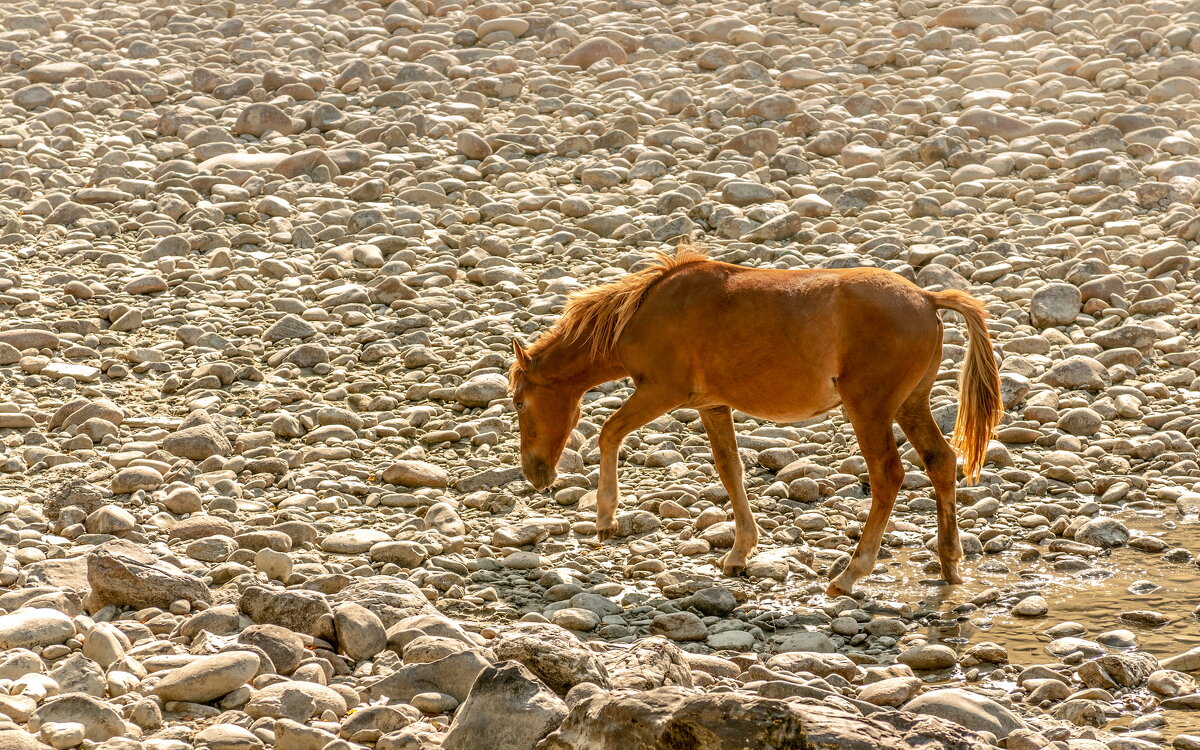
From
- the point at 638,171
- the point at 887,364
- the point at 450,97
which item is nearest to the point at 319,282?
the point at 638,171

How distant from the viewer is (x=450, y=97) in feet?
45.0

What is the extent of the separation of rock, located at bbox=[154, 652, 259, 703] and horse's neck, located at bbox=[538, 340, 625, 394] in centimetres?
324

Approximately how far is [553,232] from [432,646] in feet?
20.6

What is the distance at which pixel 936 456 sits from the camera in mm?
6965

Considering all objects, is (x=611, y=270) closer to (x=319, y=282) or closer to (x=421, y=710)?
(x=319, y=282)

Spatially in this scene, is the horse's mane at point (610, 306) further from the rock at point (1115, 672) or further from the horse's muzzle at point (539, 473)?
the rock at point (1115, 672)

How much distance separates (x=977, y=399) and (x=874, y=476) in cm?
85

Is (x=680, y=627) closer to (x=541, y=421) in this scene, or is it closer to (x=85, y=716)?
(x=541, y=421)

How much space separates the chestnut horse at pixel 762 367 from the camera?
21.7 feet

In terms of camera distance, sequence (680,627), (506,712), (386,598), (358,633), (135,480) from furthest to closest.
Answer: (135,480)
(680,627)
(386,598)
(358,633)
(506,712)

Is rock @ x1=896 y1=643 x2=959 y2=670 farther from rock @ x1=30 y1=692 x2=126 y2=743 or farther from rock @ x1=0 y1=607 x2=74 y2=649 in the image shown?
rock @ x1=0 y1=607 x2=74 y2=649

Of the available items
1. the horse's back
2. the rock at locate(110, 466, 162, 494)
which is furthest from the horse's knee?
the rock at locate(110, 466, 162, 494)

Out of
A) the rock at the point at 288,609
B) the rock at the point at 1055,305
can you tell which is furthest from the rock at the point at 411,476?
the rock at the point at 1055,305

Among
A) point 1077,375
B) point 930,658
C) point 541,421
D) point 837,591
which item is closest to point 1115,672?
point 930,658
